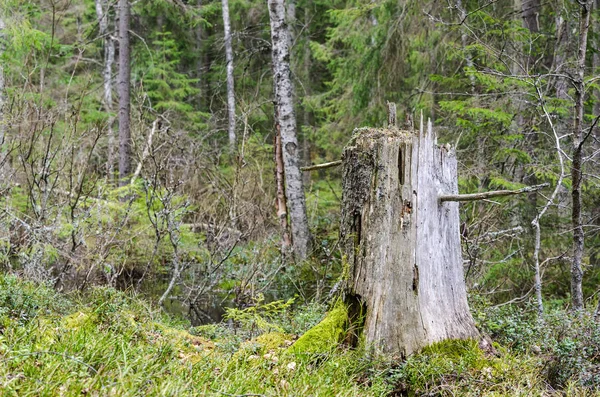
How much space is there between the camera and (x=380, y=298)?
4273mm

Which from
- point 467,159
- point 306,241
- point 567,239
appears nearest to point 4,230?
point 306,241

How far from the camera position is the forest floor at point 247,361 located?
3072 mm

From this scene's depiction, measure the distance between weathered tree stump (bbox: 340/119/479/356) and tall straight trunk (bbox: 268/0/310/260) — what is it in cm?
538

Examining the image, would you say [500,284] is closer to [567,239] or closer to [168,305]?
[567,239]

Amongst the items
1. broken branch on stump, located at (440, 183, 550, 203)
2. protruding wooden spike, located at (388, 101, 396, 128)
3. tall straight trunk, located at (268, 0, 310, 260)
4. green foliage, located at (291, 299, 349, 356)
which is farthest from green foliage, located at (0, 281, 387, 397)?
tall straight trunk, located at (268, 0, 310, 260)

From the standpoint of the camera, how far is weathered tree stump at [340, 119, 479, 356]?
13.9ft

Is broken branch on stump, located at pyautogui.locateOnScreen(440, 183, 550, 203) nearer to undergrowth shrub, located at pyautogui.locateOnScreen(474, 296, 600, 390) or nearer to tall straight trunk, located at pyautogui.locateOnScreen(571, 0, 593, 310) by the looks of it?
undergrowth shrub, located at pyautogui.locateOnScreen(474, 296, 600, 390)

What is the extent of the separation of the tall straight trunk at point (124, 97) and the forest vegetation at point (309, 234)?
5 cm

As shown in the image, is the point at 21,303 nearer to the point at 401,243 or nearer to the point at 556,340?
the point at 401,243

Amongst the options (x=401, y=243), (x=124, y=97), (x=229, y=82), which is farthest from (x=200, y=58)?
(x=401, y=243)

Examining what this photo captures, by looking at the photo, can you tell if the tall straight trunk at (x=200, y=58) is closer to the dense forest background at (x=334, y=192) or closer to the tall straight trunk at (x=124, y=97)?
the tall straight trunk at (x=124, y=97)

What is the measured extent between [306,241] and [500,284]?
3.65m

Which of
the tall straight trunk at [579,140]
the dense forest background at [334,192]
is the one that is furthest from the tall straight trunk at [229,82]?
the tall straight trunk at [579,140]

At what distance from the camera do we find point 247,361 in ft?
13.0
